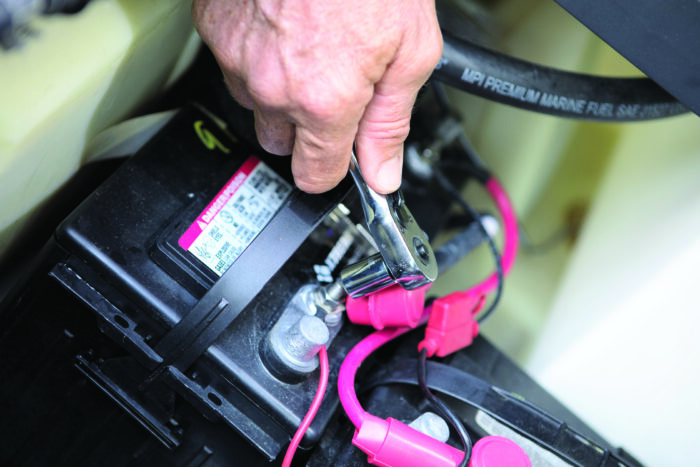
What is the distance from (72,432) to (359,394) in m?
0.30

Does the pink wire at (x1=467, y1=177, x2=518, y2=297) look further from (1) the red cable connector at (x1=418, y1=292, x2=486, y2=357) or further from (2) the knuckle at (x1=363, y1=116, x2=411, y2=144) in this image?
(2) the knuckle at (x1=363, y1=116, x2=411, y2=144)

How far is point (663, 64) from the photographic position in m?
0.57

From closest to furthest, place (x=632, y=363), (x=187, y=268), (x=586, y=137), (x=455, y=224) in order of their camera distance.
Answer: (x=187, y=268), (x=632, y=363), (x=455, y=224), (x=586, y=137)

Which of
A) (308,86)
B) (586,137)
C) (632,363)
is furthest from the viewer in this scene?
(586,137)

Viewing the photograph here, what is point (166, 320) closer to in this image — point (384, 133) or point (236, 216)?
point (236, 216)

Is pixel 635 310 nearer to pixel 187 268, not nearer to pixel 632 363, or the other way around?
pixel 632 363

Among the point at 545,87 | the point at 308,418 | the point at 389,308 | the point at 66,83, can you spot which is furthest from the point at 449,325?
the point at 66,83

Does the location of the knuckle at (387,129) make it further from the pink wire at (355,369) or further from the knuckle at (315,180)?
the pink wire at (355,369)

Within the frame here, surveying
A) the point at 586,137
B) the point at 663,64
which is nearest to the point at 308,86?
the point at 663,64

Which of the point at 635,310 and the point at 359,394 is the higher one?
the point at 635,310

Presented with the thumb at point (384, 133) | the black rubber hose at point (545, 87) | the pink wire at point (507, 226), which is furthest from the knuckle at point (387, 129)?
→ the pink wire at point (507, 226)

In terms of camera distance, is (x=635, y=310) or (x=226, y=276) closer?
(x=226, y=276)

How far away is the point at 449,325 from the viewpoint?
651mm

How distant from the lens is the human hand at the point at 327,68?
1.56ft
